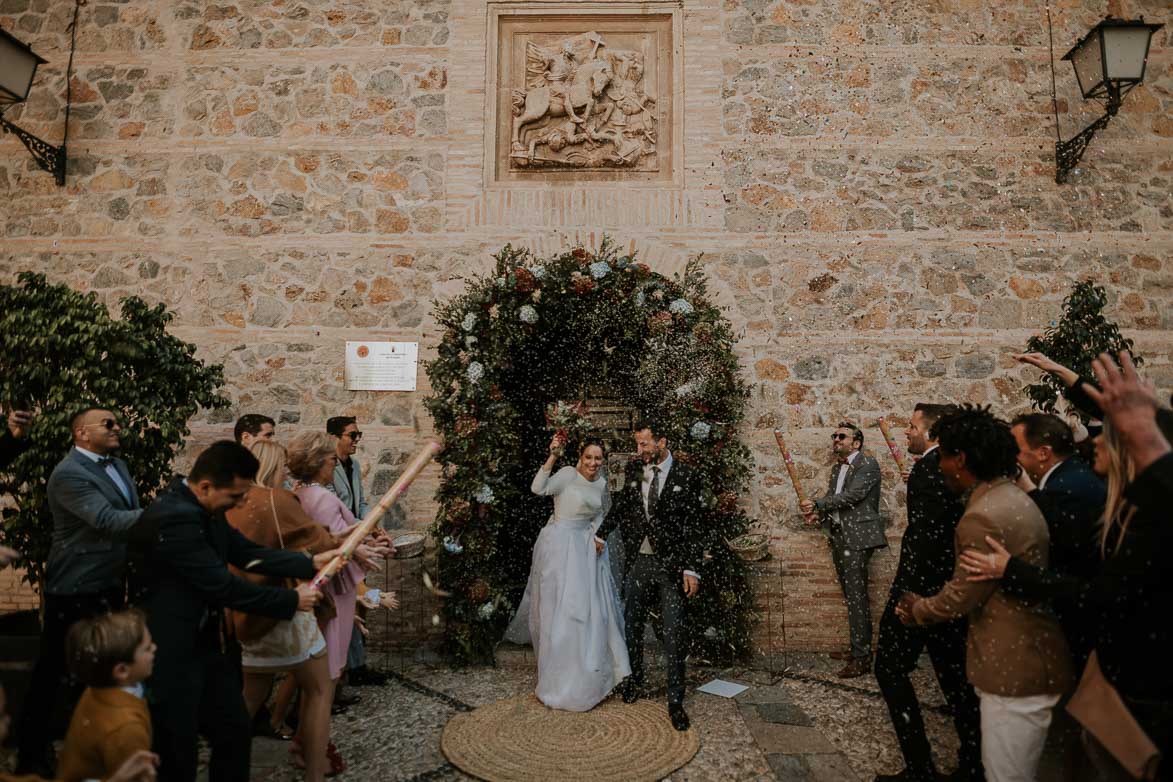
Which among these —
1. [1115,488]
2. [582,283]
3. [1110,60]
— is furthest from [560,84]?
[1115,488]

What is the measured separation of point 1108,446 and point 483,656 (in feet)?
15.5

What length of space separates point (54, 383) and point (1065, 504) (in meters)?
5.68

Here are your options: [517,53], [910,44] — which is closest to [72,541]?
[517,53]

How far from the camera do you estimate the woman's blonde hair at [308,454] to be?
391cm

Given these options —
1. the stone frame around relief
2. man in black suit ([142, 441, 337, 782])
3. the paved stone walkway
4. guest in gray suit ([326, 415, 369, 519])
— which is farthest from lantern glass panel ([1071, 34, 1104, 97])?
man in black suit ([142, 441, 337, 782])

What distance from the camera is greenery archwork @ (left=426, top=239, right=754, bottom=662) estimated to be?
5.99m

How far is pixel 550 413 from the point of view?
258 inches

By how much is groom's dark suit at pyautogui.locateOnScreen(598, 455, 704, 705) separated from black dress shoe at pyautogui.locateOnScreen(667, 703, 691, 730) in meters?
0.04

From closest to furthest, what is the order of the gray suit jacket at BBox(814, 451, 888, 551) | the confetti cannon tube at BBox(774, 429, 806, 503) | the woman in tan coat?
the woman in tan coat → the gray suit jacket at BBox(814, 451, 888, 551) → the confetti cannon tube at BBox(774, 429, 806, 503)

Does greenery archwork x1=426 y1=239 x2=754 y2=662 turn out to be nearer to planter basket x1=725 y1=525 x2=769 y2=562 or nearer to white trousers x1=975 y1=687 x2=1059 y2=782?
planter basket x1=725 y1=525 x2=769 y2=562

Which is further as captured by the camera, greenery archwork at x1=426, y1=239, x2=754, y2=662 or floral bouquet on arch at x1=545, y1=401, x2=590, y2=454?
floral bouquet on arch at x1=545, y1=401, x2=590, y2=454

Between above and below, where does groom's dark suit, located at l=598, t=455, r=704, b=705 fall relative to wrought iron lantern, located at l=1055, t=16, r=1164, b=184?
below

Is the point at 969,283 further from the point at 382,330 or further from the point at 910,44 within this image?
the point at 382,330

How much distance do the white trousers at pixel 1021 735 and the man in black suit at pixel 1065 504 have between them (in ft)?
1.13
